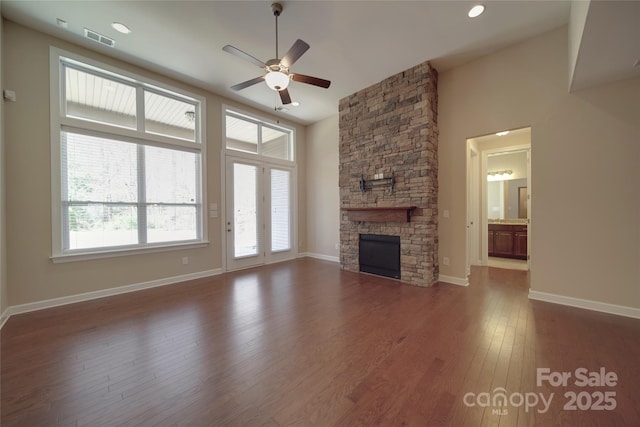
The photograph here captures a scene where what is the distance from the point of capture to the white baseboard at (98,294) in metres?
3.05

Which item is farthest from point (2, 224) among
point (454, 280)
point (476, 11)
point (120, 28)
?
point (454, 280)

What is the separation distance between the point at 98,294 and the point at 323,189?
4725mm

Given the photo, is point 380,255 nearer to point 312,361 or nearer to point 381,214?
point 381,214

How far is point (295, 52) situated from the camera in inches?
99.9

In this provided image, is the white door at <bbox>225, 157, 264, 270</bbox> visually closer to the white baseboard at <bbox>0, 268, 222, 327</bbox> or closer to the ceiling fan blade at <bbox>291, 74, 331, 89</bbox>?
the white baseboard at <bbox>0, 268, 222, 327</bbox>

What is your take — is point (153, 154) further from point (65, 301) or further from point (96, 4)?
point (65, 301)

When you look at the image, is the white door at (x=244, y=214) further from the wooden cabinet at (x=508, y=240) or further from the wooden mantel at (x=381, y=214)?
the wooden cabinet at (x=508, y=240)

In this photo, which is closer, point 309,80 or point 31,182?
point 309,80

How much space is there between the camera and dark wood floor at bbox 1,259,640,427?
5.00 ft

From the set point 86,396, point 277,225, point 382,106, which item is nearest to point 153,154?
point 277,225

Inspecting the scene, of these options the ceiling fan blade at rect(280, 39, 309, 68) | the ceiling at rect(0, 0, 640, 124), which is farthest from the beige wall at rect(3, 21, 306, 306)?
the ceiling fan blade at rect(280, 39, 309, 68)

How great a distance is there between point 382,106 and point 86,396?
16.9 feet

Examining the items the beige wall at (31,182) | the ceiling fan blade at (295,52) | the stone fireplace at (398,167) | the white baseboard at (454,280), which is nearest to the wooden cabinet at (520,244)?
the white baseboard at (454,280)

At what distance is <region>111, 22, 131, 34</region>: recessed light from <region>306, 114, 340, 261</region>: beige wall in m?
4.08
